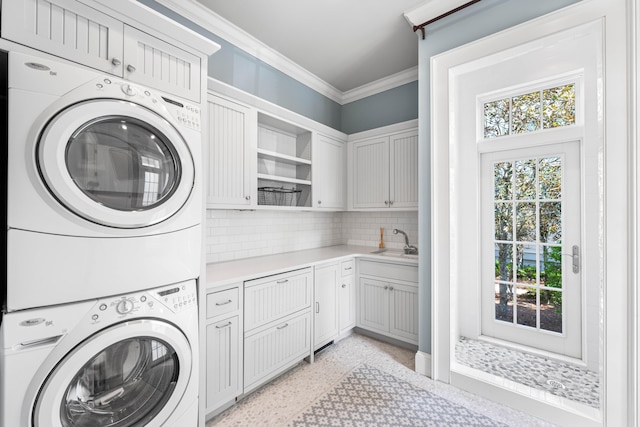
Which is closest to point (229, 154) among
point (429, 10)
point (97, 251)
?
point (97, 251)

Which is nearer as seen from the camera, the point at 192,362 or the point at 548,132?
the point at 192,362

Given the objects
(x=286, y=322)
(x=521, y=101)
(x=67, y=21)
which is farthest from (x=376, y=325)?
(x=67, y=21)

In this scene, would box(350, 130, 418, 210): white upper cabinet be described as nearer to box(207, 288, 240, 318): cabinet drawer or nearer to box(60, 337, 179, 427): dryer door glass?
box(207, 288, 240, 318): cabinet drawer

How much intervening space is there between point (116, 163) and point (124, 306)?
613 millimetres

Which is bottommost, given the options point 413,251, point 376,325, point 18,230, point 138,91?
point 376,325

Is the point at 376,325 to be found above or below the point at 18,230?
below

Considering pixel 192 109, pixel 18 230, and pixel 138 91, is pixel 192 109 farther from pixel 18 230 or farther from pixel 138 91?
pixel 18 230

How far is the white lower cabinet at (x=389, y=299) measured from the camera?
260cm

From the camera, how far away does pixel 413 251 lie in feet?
9.82

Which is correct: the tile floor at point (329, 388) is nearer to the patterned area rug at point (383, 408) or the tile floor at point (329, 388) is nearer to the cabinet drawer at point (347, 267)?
the patterned area rug at point (383, 408)

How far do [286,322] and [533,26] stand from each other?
2.69m

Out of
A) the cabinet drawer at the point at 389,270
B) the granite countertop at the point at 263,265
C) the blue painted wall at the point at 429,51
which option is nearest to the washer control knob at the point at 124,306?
the granite countertop at the point at 263,265

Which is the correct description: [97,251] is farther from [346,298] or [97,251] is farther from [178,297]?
[346,298]
